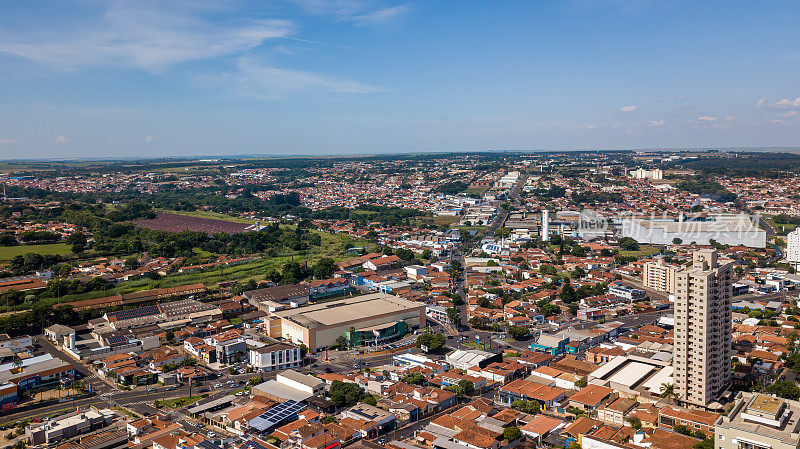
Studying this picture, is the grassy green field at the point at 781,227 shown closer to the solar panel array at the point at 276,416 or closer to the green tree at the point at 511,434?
the green tree at the point at 511,434

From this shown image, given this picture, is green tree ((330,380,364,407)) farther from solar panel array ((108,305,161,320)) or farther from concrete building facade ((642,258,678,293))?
concrete building facade ((642,258,678,293))

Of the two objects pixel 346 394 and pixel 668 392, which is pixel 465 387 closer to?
pixel 346 394

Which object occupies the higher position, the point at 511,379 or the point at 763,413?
the point at 763,413

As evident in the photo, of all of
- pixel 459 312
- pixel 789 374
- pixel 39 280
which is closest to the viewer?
pixel 789 374

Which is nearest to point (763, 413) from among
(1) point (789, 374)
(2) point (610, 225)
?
(1) point (789, 374)

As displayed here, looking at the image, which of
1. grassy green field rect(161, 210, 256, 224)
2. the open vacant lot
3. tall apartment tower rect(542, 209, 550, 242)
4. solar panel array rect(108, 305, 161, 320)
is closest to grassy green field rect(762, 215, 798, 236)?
tall apartment tower rect(542, 209, 550, 242)

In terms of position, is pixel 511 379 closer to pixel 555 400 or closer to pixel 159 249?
pixel 555 400
